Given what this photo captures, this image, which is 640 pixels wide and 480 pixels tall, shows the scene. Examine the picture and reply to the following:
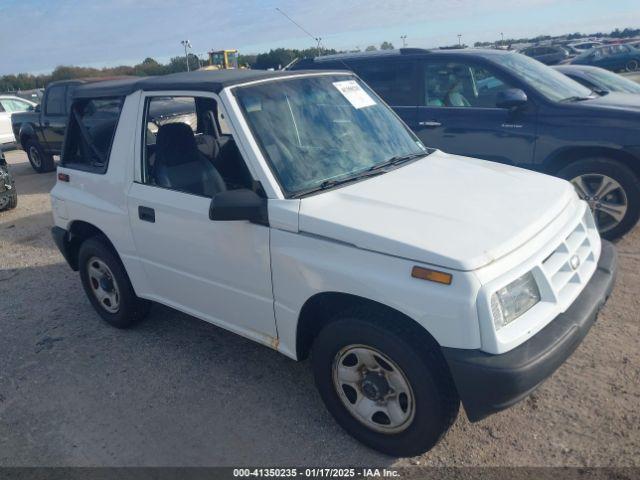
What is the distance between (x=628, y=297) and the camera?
172 inches

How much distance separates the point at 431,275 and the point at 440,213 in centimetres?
47

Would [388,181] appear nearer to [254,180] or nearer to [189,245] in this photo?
[254,180]

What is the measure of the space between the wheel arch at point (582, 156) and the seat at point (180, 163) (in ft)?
11.8

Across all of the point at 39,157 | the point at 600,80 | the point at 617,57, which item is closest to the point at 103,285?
the point at 600,80

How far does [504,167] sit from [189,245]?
2.17 meters

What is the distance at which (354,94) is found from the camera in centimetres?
385

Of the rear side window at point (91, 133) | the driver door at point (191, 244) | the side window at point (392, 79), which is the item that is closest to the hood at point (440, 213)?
the driver door at point (191, 244)

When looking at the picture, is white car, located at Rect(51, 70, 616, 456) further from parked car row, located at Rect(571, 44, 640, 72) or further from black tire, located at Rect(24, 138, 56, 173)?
parked car row, located at Rect(571, 44, 640, 72)

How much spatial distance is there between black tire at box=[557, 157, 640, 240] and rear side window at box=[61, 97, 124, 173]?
167 inches

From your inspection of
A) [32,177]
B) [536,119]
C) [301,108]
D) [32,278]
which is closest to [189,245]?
[301,108]

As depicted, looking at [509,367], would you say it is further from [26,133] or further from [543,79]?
[26,133]

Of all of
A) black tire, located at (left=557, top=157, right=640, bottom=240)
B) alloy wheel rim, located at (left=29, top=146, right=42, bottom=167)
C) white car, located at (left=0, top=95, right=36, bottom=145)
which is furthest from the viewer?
white car, located at (left=0, top=95, right=36, bottom=145)

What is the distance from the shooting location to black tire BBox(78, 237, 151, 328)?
166 inches

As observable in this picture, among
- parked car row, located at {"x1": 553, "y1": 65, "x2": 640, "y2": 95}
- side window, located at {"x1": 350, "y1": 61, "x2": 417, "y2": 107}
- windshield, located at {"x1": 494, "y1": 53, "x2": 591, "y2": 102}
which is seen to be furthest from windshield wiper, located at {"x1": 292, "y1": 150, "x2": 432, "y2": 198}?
parked car row, located at {"x1": 553, "y1": 65, "x2": 640, "y2": 95}
